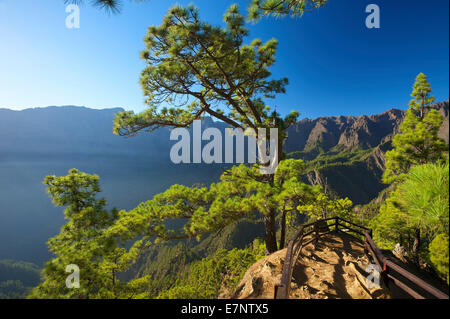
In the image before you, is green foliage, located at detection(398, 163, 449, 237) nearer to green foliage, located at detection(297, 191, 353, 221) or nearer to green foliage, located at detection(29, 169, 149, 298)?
green foliage, located at detection(29, 169, 149, 298)

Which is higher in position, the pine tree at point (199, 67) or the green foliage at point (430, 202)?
the pine tree at point (199, 67)

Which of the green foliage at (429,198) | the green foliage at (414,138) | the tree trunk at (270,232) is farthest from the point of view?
the green foliage at (414,138)

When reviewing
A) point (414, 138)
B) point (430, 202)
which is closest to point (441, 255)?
point (430, 202)

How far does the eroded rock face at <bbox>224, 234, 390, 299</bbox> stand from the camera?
10.6ft

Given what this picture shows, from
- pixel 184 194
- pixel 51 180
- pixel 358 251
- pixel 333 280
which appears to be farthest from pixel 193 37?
pixel 358 251

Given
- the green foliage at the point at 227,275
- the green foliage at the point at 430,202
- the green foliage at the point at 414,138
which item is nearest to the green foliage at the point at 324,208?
the green foliage at the point at 414,138

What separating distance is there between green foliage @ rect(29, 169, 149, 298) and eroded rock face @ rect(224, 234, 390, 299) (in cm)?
289

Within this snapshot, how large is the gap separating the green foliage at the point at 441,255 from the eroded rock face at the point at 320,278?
1749mm

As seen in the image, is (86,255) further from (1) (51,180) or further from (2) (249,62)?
(2) (249,62)

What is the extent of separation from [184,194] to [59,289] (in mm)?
3547

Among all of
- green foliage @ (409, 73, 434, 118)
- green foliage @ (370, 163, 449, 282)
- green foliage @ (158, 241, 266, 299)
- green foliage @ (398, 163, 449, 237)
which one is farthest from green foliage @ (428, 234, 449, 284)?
green foliage @ (409, 73, 434, 118)

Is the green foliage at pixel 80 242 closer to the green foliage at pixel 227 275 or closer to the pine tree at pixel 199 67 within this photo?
the pine tree at pixel 199 67

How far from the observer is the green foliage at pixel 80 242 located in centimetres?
312

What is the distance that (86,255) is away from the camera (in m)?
3.39
